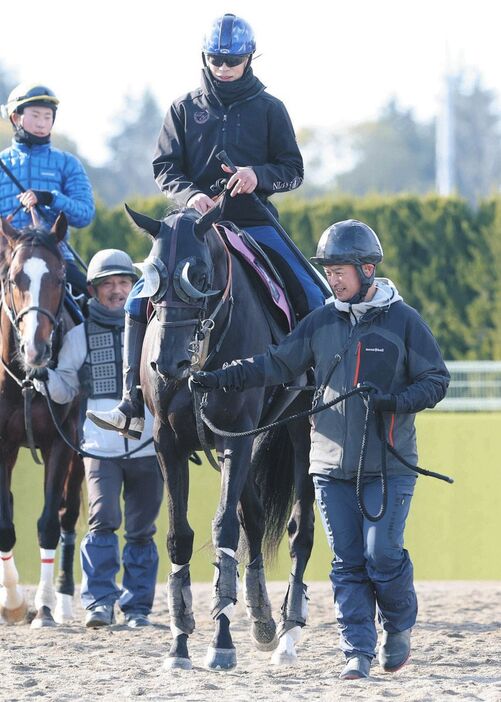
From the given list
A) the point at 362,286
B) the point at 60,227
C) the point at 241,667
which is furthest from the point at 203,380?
the point at 60,227

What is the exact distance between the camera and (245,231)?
675 cm

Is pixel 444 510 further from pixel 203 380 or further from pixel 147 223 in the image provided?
pixel 147 223

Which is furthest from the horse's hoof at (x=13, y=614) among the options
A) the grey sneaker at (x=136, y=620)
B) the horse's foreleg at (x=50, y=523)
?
the grey sneaker at (x=136, y=620)

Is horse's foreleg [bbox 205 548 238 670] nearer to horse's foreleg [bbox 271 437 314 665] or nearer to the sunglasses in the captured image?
horse's foreleg [bbox 271 437 314 665]

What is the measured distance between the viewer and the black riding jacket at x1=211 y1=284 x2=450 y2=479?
220 inches

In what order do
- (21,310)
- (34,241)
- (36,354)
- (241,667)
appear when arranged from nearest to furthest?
(241,667), (36,354), (21,310), (34,241)

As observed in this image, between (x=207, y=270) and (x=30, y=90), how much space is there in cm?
284

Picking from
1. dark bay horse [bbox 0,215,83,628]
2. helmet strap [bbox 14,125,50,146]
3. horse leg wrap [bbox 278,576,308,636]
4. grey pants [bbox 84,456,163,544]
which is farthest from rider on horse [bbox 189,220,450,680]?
helmet strap [bbox 14,125,50,146]

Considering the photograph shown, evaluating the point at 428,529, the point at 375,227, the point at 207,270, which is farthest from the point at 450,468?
the point at 375,227

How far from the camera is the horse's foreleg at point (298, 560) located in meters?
6.40

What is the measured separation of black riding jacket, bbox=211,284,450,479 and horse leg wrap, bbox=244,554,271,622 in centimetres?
106

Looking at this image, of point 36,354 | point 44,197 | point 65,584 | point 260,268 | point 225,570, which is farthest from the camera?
point 65,584

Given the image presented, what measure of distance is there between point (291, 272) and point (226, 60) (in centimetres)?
109

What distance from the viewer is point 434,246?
17.6 metres
